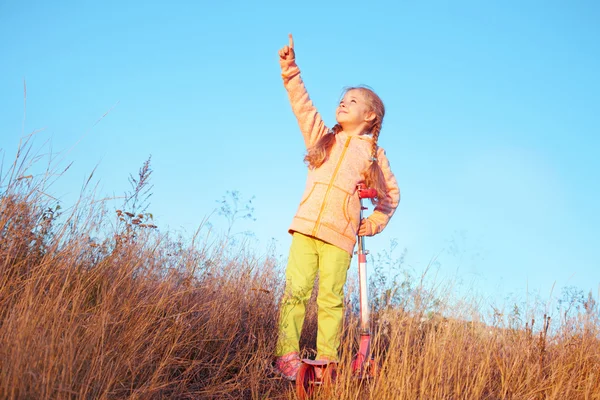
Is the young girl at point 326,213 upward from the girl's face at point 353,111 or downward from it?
downward

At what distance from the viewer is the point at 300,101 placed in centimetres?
398

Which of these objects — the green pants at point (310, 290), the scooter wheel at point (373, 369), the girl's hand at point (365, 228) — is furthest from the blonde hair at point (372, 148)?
the scooter wheel at point (373, 369)

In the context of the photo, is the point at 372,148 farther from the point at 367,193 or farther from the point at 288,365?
the point at 288,365

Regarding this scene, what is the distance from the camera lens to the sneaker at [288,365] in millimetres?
3570

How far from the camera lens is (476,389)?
339 cm

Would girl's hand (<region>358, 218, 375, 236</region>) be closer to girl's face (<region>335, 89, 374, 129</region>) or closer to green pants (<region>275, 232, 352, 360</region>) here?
green pants (<region>275, 232, 352, 360</region>)

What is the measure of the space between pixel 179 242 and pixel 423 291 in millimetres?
2045

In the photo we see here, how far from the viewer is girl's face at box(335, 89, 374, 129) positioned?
13.8 ft

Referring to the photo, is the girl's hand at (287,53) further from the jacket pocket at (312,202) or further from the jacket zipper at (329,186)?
the jacket pocket at (312,202)

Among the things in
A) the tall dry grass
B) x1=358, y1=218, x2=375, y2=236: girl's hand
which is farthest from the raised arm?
the tall dry grass

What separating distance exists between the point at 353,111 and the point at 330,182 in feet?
2.09

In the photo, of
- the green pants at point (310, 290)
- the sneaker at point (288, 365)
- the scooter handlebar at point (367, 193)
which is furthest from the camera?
the scooter handlebar at point (367, 193)

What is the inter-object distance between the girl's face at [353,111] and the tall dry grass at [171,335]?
142 centimetres

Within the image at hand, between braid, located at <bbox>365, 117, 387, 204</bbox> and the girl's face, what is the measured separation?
11cm
